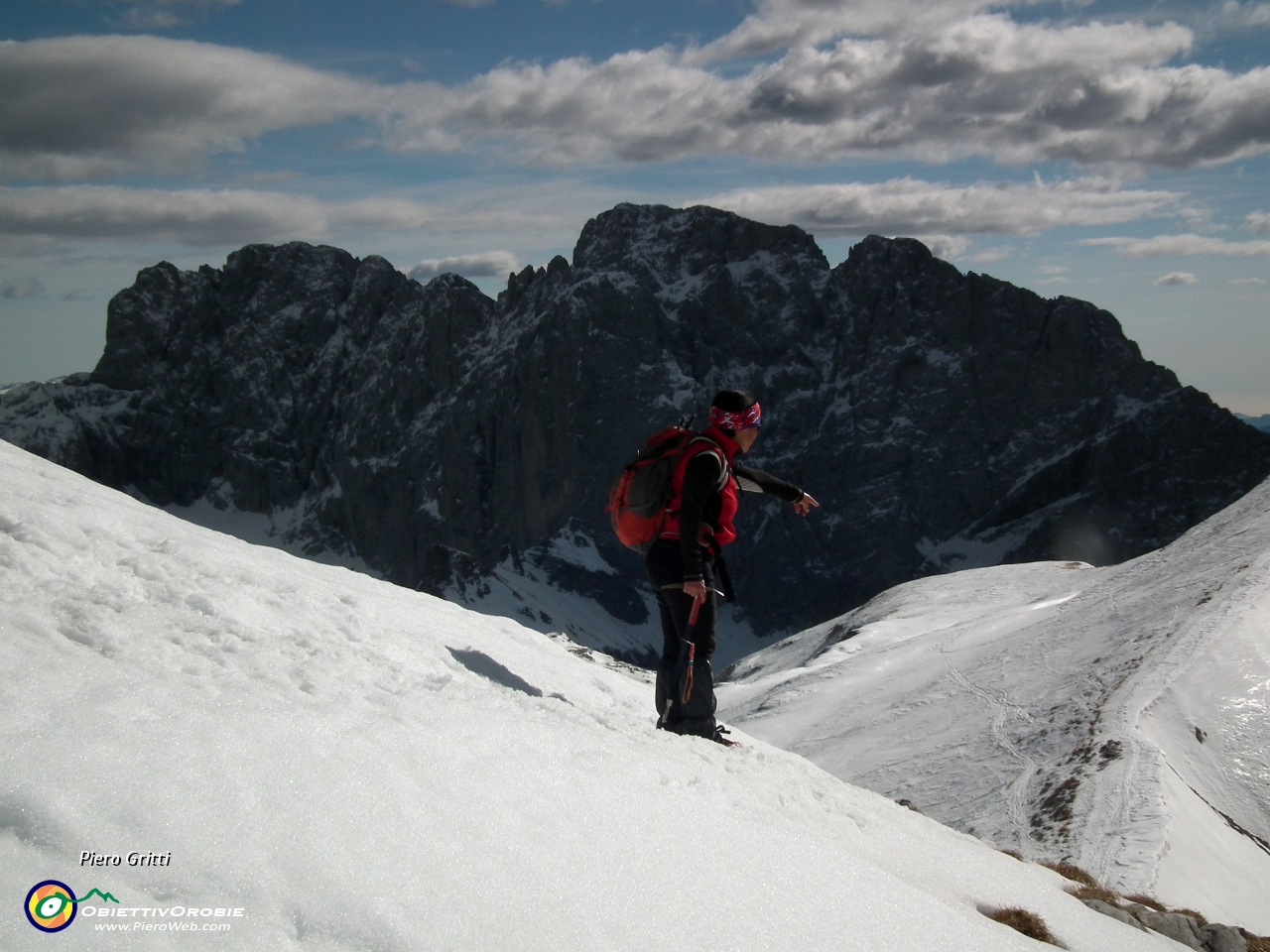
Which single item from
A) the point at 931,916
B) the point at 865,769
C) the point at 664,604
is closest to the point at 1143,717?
the point at 865,769

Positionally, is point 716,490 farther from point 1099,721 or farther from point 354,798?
point 1099,721

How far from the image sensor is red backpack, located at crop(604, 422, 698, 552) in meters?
10.0

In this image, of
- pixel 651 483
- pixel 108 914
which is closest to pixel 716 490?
pixel 651 483

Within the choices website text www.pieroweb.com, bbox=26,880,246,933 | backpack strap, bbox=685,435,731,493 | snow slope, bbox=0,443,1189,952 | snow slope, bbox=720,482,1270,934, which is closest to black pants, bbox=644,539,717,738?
backpack strap, bbox=685,435,731,493

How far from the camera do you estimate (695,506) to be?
9555mm

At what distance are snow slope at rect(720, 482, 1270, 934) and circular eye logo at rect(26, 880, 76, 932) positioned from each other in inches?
700

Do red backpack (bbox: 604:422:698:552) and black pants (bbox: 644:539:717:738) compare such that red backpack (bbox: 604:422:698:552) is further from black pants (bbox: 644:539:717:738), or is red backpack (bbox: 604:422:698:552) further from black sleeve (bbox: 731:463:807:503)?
black sleeve (bbox: 731:463:807:503)

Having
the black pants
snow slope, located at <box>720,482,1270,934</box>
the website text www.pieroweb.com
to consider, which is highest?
the website text www.pieroweb.com

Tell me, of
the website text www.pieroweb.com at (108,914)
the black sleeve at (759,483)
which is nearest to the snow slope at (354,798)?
the website text www.pieroweb.com at (108,914)

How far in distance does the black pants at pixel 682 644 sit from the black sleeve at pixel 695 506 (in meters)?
0.27

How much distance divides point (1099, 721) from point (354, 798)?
27423 mm

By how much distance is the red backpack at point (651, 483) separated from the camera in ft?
32.9

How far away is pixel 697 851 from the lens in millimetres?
5961

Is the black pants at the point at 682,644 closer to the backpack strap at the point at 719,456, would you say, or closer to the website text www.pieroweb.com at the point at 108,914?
the backpack strap at the point at 719,456
